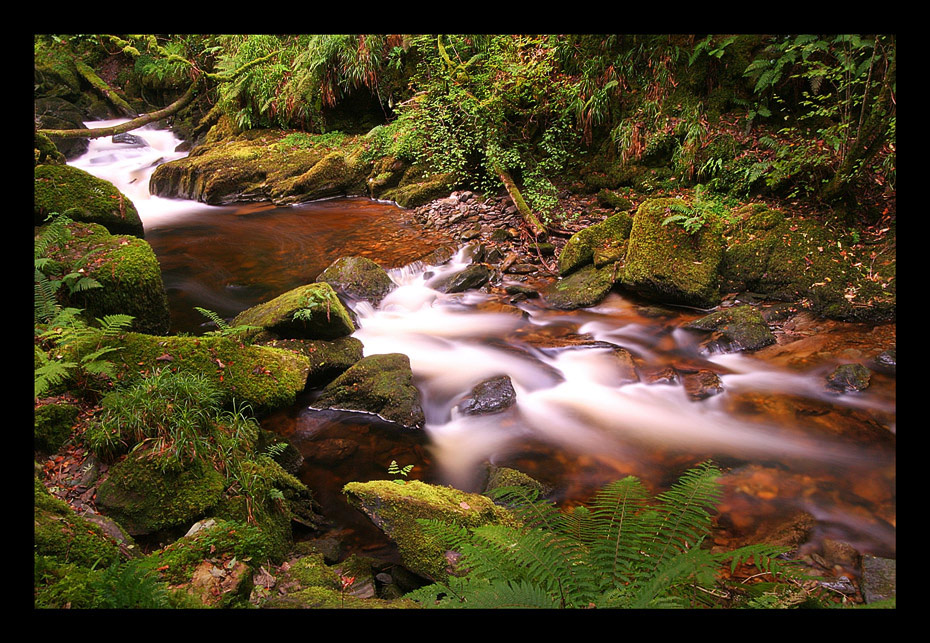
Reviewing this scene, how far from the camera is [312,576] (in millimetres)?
2758

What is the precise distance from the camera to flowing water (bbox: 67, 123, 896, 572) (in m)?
3.98

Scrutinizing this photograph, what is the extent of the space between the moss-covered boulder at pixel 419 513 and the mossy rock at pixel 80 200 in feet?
17.5

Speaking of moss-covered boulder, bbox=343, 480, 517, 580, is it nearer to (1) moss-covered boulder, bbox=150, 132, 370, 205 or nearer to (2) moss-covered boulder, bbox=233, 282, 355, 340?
(2) moss-covered boulder, bbox=233, 282, 355, 340

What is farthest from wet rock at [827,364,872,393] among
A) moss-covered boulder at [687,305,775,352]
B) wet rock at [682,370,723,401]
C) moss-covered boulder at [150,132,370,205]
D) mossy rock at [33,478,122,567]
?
moss-covered boulder at [150,132,370,205]

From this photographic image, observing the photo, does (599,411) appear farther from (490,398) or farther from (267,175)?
(267,175)

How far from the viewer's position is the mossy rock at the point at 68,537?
82.5 inches

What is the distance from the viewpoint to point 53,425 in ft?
10.4

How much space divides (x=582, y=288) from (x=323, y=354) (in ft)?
13.2

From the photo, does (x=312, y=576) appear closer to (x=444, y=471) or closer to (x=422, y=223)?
(x=444, y=471)

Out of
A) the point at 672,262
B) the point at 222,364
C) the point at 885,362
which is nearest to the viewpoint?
the point at 222,364

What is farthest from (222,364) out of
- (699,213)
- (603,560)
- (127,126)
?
(127,126)

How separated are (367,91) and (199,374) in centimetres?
1281
